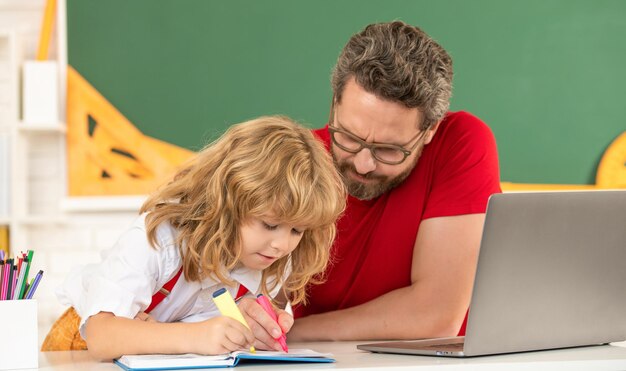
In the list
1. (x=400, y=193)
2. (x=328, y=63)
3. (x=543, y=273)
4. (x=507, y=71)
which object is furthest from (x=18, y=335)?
(x=507, y=71)

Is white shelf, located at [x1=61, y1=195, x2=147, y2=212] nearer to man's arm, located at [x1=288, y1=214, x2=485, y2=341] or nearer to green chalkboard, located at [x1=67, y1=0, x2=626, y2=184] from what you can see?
green chalkboard, located at [x1=67, y1=0, x2=626, y2=184]

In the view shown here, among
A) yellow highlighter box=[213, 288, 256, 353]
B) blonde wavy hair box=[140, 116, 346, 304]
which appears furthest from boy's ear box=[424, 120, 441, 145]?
yellow highlighter box=[213, 288, 256, 353]

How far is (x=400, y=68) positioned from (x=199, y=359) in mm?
858

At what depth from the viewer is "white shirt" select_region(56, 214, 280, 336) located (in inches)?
56.7

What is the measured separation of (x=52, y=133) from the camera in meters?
3.09

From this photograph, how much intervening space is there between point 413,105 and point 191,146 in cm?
146

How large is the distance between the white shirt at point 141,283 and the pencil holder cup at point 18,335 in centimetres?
17

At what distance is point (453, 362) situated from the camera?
125cm

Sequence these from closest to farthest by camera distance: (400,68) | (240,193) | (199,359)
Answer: (199,359) < (240,193) < (400,68)

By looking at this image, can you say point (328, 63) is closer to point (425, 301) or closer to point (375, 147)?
point (375, 147)

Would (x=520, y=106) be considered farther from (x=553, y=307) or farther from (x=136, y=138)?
(x=553, y=307)

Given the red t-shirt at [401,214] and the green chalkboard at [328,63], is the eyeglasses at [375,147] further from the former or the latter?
the green chalkboard at [328,63]

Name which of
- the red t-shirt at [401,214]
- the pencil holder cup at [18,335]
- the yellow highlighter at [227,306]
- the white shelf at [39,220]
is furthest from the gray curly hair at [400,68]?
the white shelf at [39,220]

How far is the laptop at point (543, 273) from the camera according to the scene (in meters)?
1.25
